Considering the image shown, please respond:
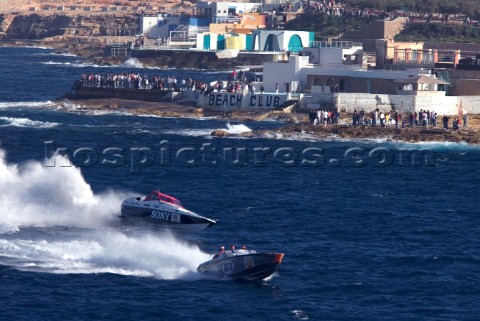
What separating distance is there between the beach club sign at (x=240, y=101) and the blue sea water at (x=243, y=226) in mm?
5023

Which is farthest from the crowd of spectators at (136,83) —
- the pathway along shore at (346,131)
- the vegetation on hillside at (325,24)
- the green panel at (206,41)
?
the vegetation on hillside at (325,24)

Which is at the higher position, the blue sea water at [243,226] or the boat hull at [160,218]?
the boat hull at [160,218]

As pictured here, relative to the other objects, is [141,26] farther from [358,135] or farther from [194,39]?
[358,135]

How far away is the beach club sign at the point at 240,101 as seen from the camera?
86375mm

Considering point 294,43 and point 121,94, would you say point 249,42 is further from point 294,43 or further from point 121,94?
point 121,94

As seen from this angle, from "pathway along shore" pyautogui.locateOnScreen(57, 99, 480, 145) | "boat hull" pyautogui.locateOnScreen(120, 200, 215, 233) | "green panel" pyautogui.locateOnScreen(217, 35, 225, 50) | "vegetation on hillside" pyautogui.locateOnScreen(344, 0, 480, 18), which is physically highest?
"vegetation on hillside" pyautogui.locateOnScreen(344, 0, 480, 18)

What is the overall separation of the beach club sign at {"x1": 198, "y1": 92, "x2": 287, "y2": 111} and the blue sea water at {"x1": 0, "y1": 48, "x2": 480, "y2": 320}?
5.02 metres

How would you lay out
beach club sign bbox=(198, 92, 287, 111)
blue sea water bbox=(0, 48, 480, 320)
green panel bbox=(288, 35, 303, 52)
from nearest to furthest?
blue sea water bbox=(0, 48, 480, 320) < beach club sign bbox=(198, 92, 287, 111) < green panel bbox=(288, 35, 303, 52)

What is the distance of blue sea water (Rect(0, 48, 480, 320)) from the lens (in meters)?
37.0

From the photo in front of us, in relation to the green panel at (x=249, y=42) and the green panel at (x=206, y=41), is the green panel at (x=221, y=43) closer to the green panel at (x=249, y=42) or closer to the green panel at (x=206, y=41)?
the green panel at (x=206, y=41)

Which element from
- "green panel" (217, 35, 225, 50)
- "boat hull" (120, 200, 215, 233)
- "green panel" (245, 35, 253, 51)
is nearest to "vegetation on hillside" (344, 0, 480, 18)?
"green panel" (245, 35, 253, 51)

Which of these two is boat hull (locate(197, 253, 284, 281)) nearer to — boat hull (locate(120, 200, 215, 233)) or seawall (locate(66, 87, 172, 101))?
boat hull (locate(120, 200, 215, 233))

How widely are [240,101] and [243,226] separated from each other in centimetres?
3998

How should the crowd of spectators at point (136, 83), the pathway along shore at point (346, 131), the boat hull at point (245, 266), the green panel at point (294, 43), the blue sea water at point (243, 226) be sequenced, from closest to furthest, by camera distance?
the blue sea water at point (243, 226) → the boat hull at point (245, 266) → the pathway along shore at point (346, 131) → the crowd of spectators at point (136, 83) → the green panel at point (294, 43)
